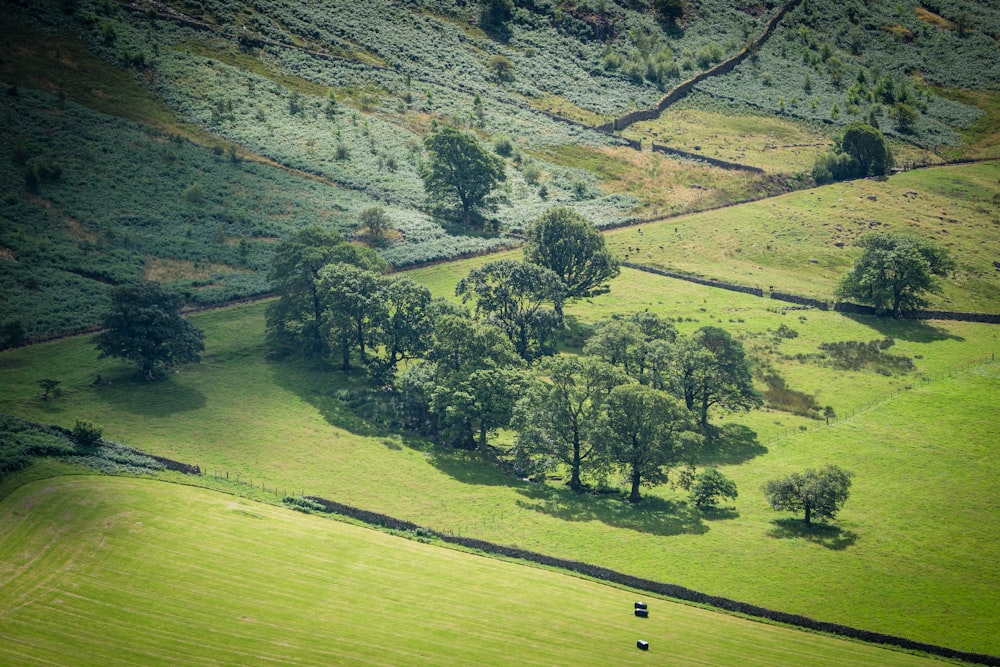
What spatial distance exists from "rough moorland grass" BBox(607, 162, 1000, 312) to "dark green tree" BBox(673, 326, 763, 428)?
3629 centimetres

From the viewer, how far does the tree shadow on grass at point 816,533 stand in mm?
84938

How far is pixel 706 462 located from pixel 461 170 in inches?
2980

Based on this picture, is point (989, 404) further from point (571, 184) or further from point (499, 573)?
point (571, 184)

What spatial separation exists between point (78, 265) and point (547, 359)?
66657 mm

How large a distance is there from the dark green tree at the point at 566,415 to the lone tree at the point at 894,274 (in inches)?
2027

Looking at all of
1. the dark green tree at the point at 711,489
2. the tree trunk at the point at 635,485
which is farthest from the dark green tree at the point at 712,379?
the dark green tree at the point at 711,489

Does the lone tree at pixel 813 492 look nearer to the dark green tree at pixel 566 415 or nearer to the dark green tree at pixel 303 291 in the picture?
the dark green tree at pixel 566 415

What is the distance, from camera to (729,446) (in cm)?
10450

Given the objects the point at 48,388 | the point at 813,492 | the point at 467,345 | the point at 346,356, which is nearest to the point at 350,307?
the point at 346,356

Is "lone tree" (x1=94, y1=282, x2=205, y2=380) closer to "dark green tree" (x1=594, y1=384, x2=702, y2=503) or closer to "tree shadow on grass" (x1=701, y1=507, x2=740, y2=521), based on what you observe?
"dark green tree" (x1=594, y1=384, x2=702, y2=503)

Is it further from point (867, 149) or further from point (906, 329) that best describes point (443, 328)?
point (867, 149)

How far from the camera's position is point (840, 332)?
423 ft

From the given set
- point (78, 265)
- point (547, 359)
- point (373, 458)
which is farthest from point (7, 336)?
point (547, 359)

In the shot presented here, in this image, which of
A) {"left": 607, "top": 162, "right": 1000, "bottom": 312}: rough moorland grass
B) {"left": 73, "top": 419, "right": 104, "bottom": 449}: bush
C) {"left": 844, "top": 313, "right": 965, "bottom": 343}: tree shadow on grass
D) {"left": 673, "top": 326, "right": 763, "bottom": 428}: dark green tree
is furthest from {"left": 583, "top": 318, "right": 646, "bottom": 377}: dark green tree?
{"left": 73, "top": 419, "right": 104, "bottom": 449}: bush
